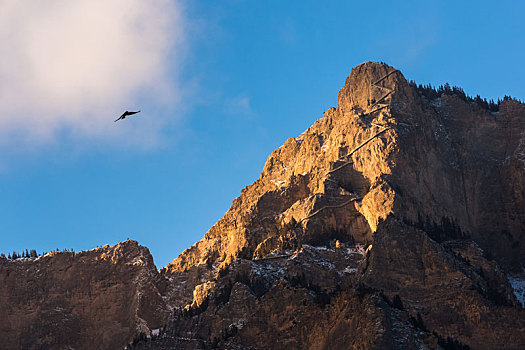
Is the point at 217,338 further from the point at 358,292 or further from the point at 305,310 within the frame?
the point at 358,292

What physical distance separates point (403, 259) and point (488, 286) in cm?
1589

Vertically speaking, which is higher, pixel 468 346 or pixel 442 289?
pixel 442 289

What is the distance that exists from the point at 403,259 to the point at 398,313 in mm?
25803

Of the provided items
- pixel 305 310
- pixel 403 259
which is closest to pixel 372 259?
pixel 403 259

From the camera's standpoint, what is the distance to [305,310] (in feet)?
608

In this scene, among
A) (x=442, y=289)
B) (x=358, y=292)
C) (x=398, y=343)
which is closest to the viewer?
(x=398, y=343)

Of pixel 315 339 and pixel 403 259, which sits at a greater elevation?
pixel 403 259

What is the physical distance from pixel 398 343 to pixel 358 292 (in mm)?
16996

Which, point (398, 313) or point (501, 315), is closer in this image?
point (398, 313)

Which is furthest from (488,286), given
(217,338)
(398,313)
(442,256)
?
(217,338)

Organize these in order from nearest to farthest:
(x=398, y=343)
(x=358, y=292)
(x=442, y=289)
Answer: (x=398, y=343) < (x=358, y=292) < (x=442, y=289)

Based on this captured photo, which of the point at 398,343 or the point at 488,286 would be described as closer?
the point at 398,343

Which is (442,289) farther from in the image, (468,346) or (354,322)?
(354,322)

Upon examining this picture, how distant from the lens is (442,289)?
19138 cm
